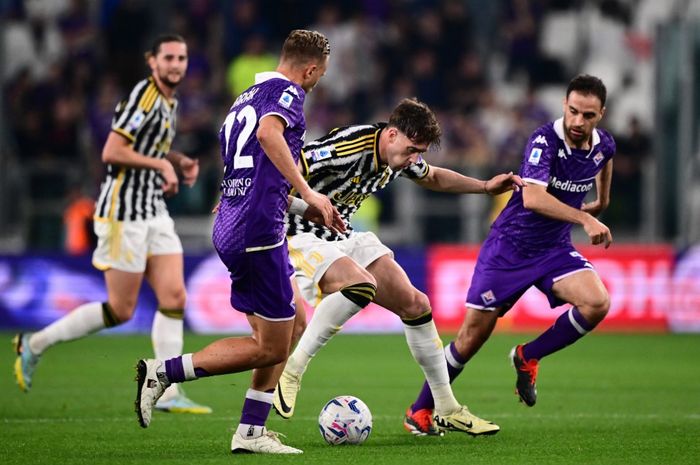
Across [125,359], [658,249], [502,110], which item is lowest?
[125,359]

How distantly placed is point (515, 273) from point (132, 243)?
2.86 metres

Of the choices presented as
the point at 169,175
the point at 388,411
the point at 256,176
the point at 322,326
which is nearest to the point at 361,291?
the point at 322,326

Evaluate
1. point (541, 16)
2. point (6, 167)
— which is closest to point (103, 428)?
point (6, 167)

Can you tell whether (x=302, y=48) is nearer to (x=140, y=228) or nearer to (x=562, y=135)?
(x=562, y=135)

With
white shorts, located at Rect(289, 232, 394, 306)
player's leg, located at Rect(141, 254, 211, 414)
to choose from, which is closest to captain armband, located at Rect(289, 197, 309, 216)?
white shorts, located at Rect(289, 232, 394, 306)

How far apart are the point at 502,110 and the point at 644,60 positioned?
2.44 m

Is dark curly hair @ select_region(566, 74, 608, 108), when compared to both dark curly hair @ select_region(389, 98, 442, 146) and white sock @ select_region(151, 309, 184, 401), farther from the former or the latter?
white sock @ select_region(151, 309, 184, 401)

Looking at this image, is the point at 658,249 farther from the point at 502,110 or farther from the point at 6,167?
the point at 6,167

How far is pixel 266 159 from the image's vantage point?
21.4 ft

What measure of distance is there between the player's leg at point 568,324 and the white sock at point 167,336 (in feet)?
8.58

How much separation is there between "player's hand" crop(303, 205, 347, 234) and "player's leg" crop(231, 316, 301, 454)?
1.81 ft

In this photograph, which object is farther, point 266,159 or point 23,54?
point 23,54

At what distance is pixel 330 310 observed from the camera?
7609mm

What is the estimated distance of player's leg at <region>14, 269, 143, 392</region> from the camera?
30.0 feet
